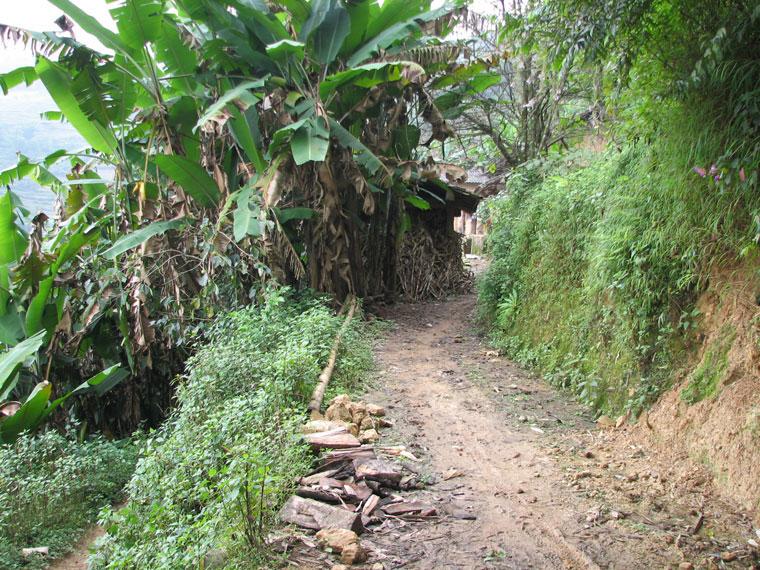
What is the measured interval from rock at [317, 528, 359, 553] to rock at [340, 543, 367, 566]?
0.05 m

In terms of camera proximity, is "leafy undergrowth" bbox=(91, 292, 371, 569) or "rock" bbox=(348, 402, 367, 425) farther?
"rock" bbox=(348, 402, 367, 425)

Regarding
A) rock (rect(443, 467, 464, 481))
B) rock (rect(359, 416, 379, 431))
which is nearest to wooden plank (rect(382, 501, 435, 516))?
rock (rect(443, 467, 464, 481))

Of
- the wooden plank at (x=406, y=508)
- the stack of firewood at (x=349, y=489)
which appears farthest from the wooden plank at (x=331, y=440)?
the wooden plank at (x=406, y=508)

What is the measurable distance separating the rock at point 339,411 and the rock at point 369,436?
12.4 inches

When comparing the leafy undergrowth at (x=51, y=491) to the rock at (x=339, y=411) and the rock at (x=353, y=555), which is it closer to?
the rock at (x=339, y=411)

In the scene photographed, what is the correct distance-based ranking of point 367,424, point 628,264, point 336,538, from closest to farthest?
point 336,538 → point 367,424 → point 628,264

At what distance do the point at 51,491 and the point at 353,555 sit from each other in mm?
4577

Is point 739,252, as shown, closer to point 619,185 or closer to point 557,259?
point 619,185

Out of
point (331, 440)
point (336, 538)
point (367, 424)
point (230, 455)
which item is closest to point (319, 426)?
point (331, 440)

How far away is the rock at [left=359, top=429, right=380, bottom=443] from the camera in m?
5.48

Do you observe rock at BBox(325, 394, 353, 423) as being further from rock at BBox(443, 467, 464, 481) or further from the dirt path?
rock at BBox(443, 467, 464, 481)

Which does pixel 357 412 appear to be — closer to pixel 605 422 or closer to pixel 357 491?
pixel 357 491

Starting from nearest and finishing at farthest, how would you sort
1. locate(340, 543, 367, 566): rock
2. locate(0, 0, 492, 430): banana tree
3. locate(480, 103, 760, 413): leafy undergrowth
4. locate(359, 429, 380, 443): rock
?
locate(340, 543, 367, 566): rock → locate(480, 103, 760, 413): leafy undergrowth → locate(359, 429, 380, 443): rock → locate(0, 0, 492, 430): banana tree

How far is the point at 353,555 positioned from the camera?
3.54 metres
